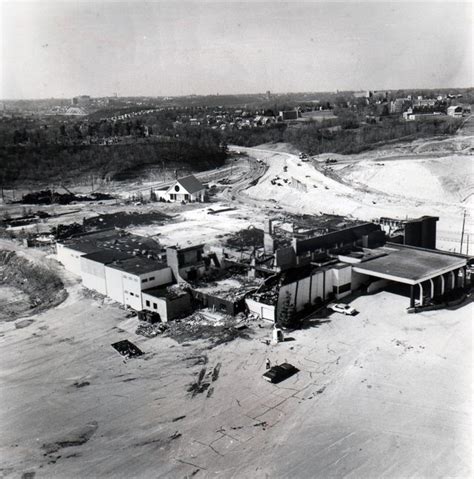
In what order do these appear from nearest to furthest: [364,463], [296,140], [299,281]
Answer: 1. [364,463]
2. [299,281]
3. [296,140]

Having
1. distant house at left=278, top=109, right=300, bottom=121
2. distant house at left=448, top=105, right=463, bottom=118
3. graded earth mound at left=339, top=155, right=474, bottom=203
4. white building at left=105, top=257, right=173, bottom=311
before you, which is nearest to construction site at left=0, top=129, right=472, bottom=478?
white building at left=105, top=257, right=173, bottom=311

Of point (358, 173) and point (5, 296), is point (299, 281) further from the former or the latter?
point (358, 173)

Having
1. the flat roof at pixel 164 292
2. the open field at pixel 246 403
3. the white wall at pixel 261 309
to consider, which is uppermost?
the flat roof at pixel 164 292

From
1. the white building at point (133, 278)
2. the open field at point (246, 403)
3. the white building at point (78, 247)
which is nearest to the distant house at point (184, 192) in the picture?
the white building at point (78, 247)

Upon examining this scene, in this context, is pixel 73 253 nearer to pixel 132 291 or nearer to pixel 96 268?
pixel 96 268

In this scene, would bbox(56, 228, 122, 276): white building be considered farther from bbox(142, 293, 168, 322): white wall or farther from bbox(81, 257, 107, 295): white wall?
bbox(142, 293, 168, 322): white wall

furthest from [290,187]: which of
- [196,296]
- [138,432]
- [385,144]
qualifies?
[138,432]

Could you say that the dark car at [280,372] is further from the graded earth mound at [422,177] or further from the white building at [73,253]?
the graded earth mound at [422,177]
